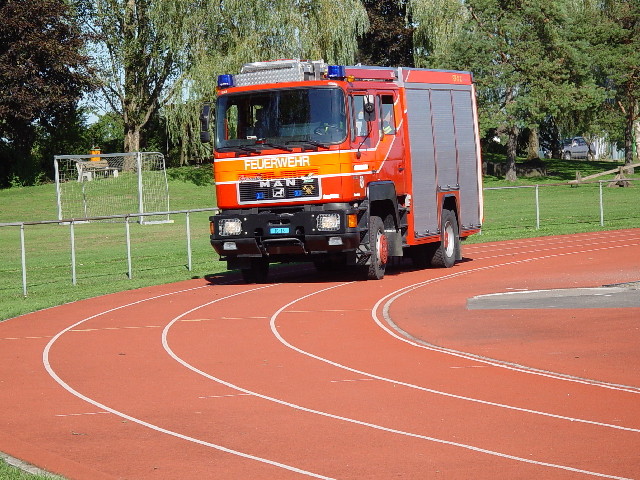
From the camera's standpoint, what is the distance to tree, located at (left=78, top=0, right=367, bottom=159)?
5284 centimetres

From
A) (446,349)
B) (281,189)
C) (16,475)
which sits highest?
(281,189)

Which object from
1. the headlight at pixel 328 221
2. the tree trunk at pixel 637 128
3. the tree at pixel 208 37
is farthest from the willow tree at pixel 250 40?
the headlight at pixel 328 221

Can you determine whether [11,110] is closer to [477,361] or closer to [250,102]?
[250,102]

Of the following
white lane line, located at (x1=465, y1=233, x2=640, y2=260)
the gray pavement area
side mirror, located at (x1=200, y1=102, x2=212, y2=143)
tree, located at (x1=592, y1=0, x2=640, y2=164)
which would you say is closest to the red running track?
the gray pavement area

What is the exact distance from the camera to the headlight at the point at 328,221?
2058 cm

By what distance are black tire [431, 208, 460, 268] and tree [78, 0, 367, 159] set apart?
94.2ft

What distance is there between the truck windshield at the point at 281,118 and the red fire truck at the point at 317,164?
2 centimetres

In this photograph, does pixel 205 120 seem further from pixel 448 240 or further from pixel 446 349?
pixel 446 349

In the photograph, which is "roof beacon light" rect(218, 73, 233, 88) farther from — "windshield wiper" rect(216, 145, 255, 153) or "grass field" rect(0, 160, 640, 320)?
"grass field" rect(0, 160, 640, 320)

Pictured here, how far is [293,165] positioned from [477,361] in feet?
27.9

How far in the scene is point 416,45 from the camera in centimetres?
6469

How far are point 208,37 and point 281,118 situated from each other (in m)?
34.2

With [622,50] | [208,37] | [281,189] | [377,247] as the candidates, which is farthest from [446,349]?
[622,50]

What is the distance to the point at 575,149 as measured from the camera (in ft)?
301
